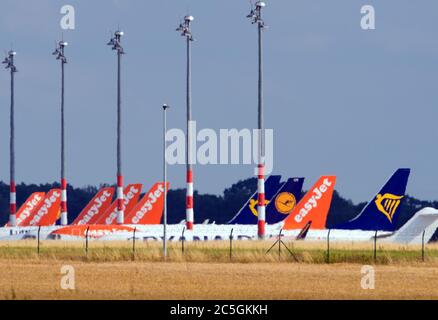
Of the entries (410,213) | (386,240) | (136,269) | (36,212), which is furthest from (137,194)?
(410,213)

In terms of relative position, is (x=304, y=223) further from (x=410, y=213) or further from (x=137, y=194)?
(x=410, y=213)

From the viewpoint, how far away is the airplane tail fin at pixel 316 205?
10419cm

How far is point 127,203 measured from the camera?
125812 millimetres

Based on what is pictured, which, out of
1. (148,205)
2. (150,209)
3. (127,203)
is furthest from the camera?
(127,203)

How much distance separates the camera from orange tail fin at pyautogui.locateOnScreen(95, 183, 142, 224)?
12531 cm

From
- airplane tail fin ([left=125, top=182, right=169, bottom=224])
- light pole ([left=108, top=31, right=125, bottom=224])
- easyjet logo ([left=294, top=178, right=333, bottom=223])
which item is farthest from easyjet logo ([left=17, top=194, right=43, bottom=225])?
easyjet logo ([left=294, top=178, right=333, bottom=223])

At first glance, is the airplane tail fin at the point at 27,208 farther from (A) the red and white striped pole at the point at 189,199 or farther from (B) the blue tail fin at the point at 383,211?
(B) the blue tail fin at the point at 383,211

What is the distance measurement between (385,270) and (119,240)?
40.7 m

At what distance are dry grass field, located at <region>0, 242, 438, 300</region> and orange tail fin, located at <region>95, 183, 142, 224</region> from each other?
46227 mm

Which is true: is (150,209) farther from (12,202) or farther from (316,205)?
(316,205)

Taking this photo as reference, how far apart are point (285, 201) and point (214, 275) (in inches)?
2331

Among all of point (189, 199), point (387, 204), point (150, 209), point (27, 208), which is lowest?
point (27, 208)

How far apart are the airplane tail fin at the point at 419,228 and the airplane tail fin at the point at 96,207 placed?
4780 cm

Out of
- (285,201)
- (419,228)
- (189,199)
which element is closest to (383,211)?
(419,228)
